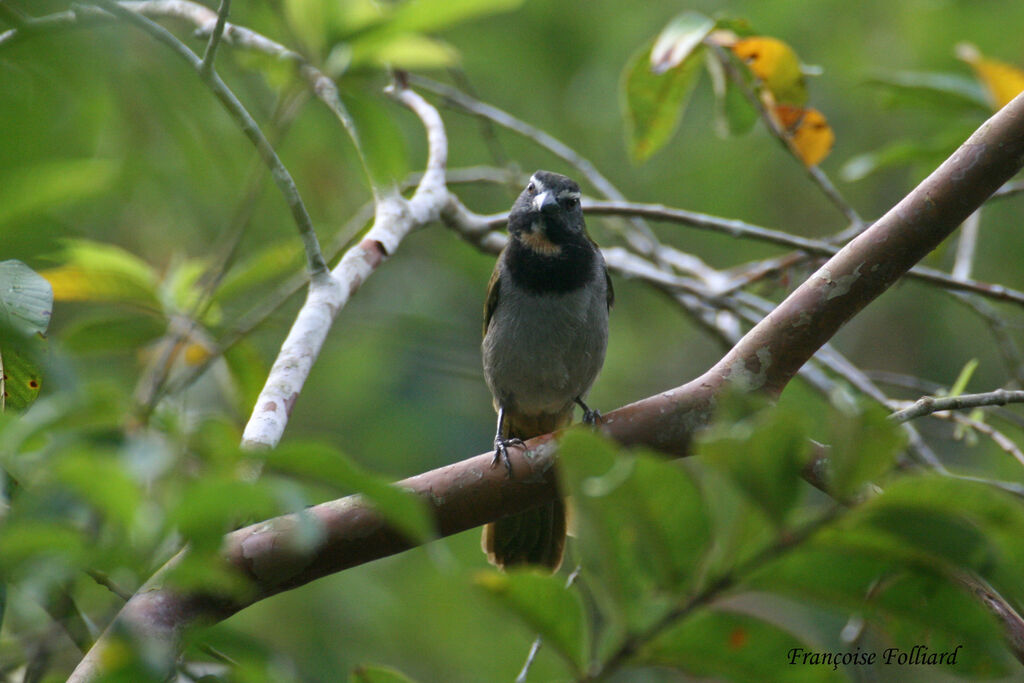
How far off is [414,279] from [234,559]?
540 cm

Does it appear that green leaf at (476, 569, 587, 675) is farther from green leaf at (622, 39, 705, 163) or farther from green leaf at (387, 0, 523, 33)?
green leaf at (622, 39, 705, 163)

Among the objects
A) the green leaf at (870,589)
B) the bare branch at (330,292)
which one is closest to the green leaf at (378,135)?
the bare branch at (330,292)

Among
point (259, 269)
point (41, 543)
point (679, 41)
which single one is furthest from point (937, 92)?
point (41, 543)

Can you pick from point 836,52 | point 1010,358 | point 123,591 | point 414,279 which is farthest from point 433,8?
point 836,52

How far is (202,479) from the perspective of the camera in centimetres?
125

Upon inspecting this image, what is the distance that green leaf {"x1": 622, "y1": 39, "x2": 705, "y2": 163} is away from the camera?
3979 mm

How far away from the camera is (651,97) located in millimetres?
4066

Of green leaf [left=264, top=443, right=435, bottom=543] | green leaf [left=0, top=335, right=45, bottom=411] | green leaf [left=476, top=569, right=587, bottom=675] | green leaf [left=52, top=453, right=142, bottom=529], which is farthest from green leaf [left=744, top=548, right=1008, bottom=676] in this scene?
green leaf [left=0, top=335, right=45, bottom=411]

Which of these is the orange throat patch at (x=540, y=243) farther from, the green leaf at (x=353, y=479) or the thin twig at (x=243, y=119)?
the green leaf at (x=353, y=479)

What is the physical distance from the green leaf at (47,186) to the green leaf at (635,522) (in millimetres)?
1121

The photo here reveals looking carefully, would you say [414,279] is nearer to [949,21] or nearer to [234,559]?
[949,21]

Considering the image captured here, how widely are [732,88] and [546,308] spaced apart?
4.11 feet

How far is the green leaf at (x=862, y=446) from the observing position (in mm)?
1269

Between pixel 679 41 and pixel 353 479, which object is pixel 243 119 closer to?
pixel 353 479
